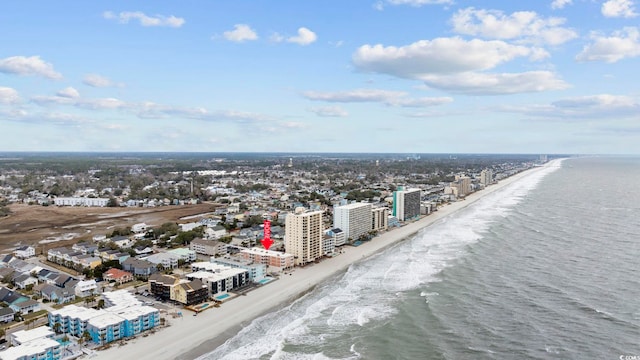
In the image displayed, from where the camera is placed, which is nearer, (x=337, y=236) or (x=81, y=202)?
(x=337, y=236)

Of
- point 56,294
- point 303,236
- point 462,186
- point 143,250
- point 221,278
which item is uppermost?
point 462,186

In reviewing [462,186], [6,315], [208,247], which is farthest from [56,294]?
[462,186]

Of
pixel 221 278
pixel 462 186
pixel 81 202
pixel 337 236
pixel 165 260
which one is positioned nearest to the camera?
pixel 221 278

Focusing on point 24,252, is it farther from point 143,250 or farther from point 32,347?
point 32,347

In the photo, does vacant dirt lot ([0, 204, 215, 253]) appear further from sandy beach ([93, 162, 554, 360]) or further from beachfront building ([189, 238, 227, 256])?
sandy beach ([93, 162, 554, 360])

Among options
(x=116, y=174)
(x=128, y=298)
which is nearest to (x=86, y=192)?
(x=116, y=174)

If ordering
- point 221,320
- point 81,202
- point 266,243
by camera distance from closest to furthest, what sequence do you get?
1. point 221,320
2. point 266,243
3. point 81,202

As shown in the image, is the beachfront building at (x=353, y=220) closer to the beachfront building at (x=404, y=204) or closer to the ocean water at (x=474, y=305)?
the ocean water at (x=474, y=305)
